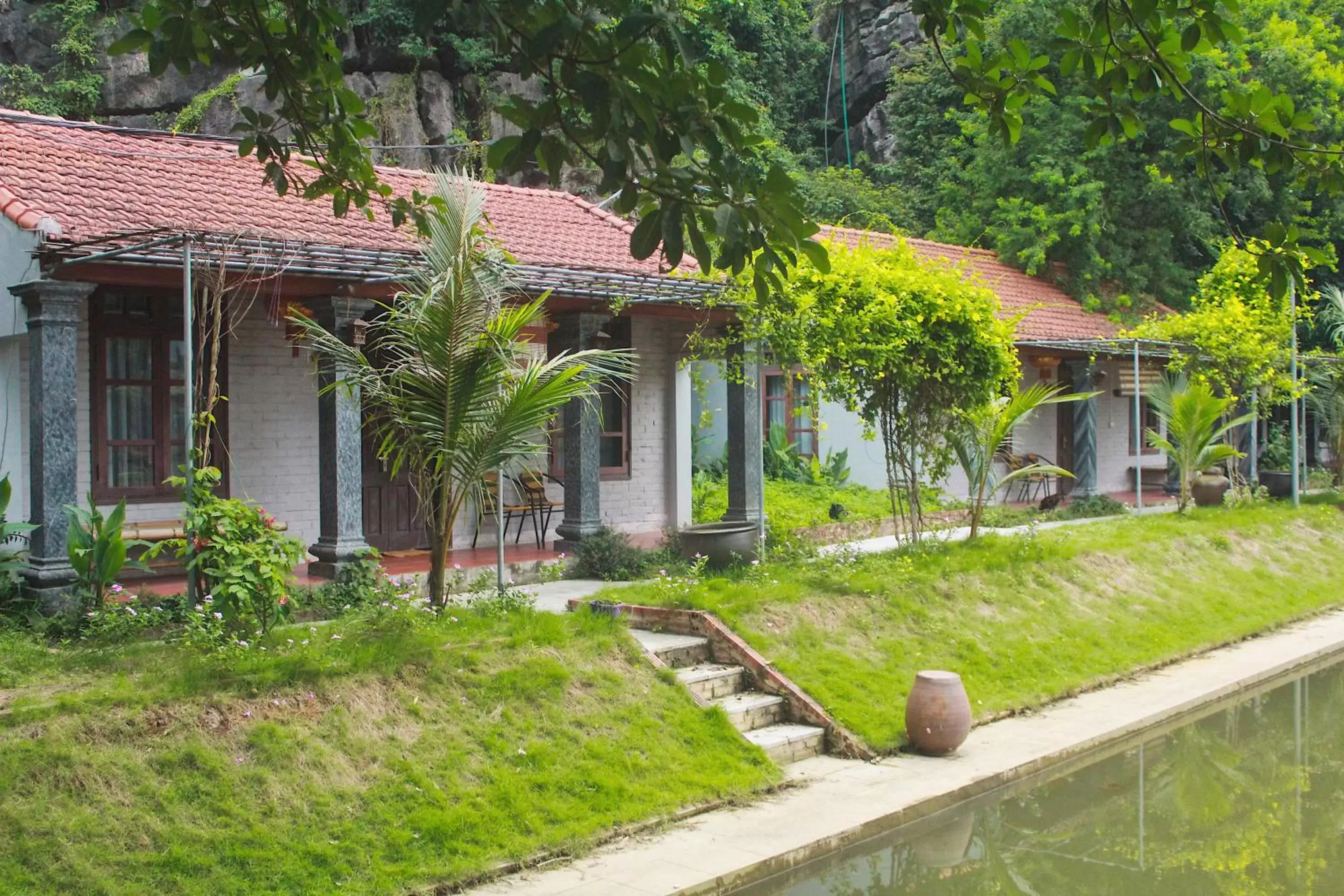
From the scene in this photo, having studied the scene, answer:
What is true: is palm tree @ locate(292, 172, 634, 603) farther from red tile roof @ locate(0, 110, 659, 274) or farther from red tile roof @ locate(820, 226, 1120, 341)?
red tile roof @ locate(820, 226, 1120, 341)

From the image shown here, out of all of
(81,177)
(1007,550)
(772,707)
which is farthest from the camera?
(1007,550)

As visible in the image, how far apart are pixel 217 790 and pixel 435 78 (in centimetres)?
2096

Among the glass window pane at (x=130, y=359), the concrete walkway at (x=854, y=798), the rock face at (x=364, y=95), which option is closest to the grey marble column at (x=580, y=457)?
the glass window pane at (x=130, y=359)

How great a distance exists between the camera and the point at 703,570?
446 inches

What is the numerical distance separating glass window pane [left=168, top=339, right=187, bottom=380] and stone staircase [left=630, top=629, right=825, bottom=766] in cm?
514

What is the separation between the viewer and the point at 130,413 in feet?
37.0

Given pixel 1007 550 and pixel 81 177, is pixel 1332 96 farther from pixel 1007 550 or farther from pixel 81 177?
pixel 81 177

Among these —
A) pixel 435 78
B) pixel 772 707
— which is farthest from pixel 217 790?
pixel 435 78

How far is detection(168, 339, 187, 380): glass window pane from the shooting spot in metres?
11.5

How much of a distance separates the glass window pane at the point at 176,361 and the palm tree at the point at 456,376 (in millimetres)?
3414

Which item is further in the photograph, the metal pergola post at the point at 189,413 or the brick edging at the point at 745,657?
the brick edging at the point at 745,657

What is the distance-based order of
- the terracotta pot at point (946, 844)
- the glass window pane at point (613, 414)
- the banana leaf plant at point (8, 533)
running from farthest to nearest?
the glass window pane at point (613, 414) < the banana leaf plant at point (8, 533) < the terracotta pot at point (946, 844)

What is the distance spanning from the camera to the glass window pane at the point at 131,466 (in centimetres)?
1112

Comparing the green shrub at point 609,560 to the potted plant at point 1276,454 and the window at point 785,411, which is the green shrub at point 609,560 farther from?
the potted plant at point 1276,454
